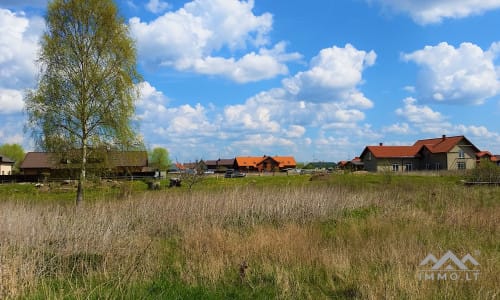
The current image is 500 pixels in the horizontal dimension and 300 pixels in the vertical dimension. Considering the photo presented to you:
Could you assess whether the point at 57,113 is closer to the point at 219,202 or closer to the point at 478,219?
the point at 219,202

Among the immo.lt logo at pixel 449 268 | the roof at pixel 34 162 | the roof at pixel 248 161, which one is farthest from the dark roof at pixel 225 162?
the immo.lt logo at pixel 449 268

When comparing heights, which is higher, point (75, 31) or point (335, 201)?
point (75, 31)

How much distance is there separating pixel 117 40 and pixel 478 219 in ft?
52.9

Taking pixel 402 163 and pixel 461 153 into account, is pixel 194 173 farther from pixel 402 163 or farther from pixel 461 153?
pixel 461 153

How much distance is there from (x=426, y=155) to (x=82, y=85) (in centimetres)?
5946

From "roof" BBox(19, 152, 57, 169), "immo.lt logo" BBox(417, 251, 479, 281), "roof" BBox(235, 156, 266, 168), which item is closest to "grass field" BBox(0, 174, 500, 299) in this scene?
"immo.lt logo" BBox(417, 251, 479, 281)

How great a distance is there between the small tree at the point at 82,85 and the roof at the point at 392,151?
53651mm

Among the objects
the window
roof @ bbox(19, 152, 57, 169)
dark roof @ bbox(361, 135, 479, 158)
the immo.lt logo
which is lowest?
the immo.lt logo

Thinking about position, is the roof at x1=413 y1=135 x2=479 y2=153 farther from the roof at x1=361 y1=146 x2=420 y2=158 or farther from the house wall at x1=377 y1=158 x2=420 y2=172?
the house wall at x1=377 y1=158 x2=420 y2=172

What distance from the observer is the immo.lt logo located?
646 centimetres

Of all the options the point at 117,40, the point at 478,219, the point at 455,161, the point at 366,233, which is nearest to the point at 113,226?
the point at 366,233

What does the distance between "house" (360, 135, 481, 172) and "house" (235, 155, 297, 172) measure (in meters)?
32.0

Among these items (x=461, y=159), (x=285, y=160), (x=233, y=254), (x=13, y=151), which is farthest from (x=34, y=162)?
(x=461, y=159)

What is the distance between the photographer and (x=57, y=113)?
1758 centimetres
